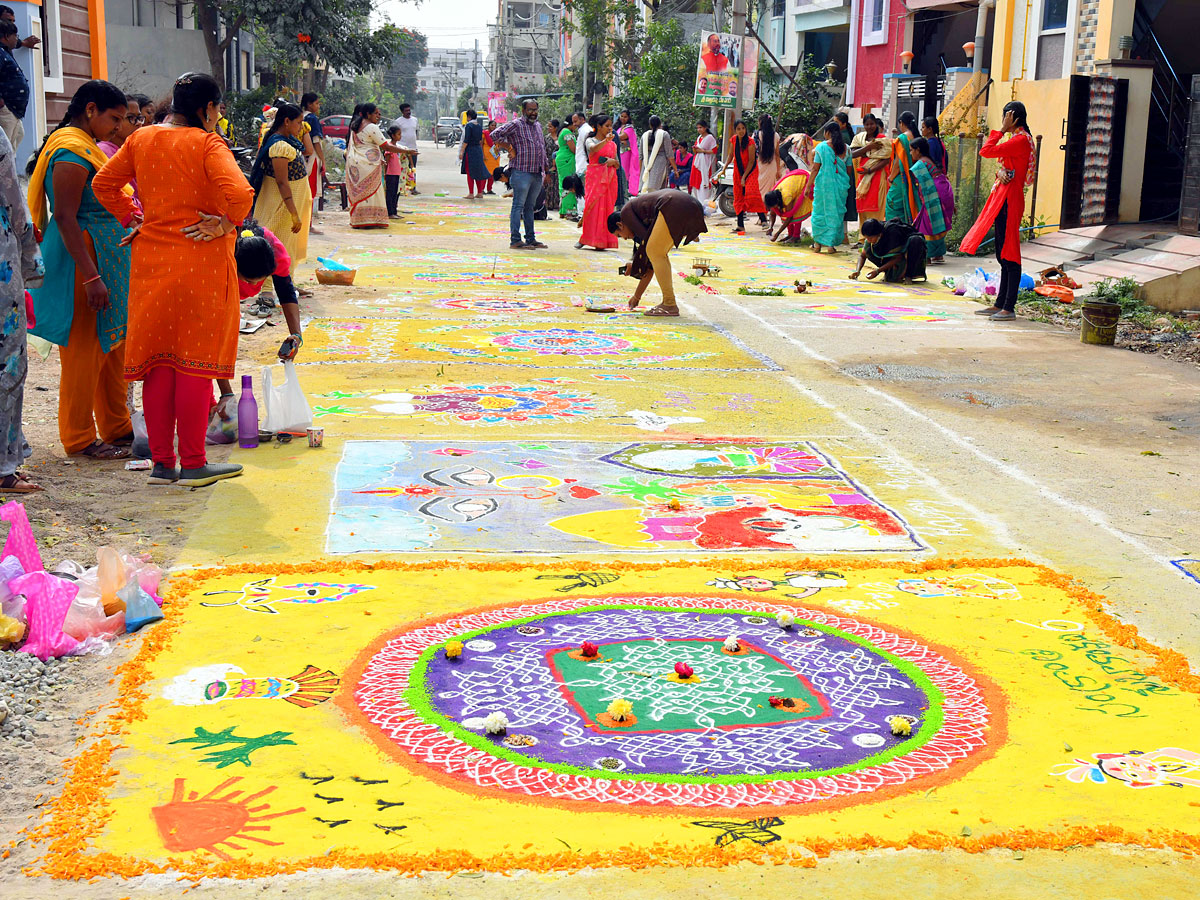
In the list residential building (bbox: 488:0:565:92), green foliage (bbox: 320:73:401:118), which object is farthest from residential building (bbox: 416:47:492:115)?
green foliage (bbox: 320:73:401:118)

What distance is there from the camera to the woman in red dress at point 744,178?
1922 centimetres

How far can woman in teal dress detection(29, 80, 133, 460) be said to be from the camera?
5.43 metres

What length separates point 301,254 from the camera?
11141 mm

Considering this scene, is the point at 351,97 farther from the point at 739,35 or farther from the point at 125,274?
the point at 125,274

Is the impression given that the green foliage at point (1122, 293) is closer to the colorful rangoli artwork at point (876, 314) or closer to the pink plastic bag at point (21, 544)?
the colorful rangoli artwork at point (876, 314)

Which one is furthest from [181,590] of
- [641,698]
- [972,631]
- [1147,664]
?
[1147,664]

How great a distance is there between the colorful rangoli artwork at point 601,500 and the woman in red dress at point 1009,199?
221 inches

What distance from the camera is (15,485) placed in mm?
5188

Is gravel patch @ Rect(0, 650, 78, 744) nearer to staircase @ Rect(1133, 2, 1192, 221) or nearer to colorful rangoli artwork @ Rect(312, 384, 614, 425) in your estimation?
colorful rangoli artwork @ Rect(312, 384, 614, 425)

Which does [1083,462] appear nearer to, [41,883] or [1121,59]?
[41,883]

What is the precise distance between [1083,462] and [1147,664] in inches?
106

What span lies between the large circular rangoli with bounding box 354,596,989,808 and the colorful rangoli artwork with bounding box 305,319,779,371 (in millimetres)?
4658

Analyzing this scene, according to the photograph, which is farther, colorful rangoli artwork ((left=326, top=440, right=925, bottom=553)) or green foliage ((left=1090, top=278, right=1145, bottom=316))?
green foliage ((left=1090, top=278, right=1145, bottom=316))

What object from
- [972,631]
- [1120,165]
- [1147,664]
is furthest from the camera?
[1120,165]
